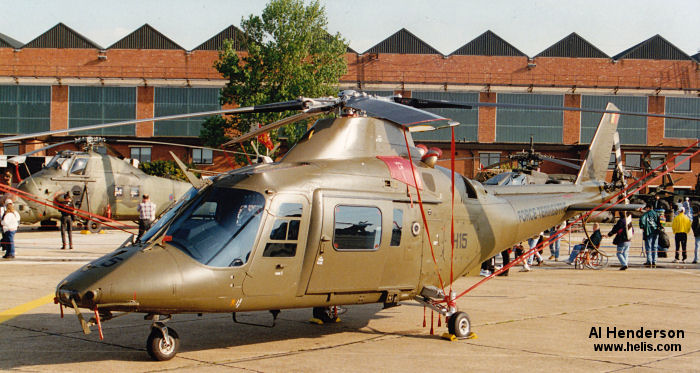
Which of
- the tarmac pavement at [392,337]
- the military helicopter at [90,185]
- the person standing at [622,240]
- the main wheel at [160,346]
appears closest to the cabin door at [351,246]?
the tarmac pavement at [392,337]

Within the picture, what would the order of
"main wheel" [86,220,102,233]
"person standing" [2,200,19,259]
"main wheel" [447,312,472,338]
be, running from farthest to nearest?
"main wheel" [86,220,102,233], "person standing" [2,200,19,259], "main wheel" [447,312,472,338]

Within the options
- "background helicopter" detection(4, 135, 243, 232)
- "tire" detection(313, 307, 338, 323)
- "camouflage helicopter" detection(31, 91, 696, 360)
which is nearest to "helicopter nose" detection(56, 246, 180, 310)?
"camouflage helicopter" detection(31, 91, 696, 360)

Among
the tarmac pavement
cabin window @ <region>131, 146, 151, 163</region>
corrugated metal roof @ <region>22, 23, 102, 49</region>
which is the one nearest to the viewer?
the tarmac pavement

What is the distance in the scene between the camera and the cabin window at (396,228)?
9398 mm

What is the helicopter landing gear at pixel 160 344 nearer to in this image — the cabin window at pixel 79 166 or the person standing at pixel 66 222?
the person standing at pixel 66 222

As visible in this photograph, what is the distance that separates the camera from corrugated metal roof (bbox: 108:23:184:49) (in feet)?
208

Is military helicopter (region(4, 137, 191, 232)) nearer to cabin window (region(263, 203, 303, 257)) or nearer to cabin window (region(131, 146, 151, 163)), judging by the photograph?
cabin window (region(263, 203, 303, 257))

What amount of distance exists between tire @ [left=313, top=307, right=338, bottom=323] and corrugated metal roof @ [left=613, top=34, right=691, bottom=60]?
61.3 metres

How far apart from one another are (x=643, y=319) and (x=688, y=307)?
2011 mm

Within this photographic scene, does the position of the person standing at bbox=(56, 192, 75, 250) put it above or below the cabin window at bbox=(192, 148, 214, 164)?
below

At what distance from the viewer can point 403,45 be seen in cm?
6412

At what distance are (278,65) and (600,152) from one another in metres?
37.5

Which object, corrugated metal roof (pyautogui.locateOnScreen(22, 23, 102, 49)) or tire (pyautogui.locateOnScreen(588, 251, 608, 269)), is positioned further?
corrugated metal roof (pyautogui.locateOnScreen(22, 23, 102, 49))

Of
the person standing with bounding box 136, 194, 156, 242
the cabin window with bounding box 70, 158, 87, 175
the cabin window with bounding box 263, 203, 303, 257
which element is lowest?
the person standing with bounding box 136, 194, 156, 242
